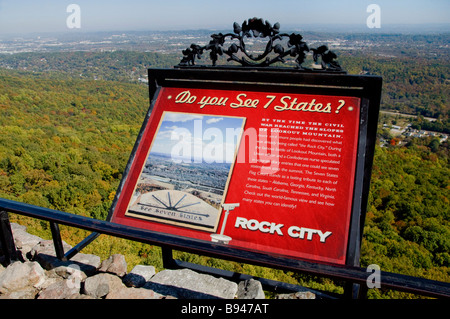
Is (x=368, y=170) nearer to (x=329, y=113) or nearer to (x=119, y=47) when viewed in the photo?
(x=329, y=113)

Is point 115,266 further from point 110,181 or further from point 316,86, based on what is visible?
point 110,181

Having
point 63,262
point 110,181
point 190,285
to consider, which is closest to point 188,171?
point 190,285

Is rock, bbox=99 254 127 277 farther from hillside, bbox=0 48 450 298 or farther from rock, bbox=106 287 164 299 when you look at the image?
hillside, bbox=0 48 450 298

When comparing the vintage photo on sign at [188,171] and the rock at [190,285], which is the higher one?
the vintage photo on sign at [188,171]

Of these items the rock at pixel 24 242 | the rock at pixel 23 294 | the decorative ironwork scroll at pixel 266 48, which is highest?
the decorative ironwork scroll at pixel 266 48

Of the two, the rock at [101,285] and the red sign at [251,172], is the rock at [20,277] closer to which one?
the rock at [101,285]

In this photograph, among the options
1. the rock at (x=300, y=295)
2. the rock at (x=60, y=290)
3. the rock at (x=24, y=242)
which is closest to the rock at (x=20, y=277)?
→ the rock at (x=60, y=290)

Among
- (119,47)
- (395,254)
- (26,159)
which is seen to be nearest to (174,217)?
(395,254)
